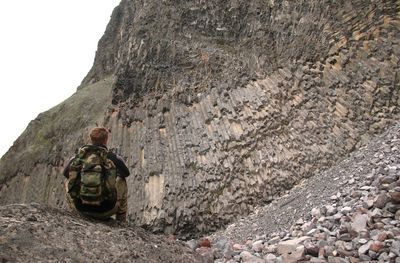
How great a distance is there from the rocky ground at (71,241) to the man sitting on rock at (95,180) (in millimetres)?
171

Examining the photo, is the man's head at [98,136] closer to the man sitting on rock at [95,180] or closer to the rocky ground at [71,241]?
the man sitting on rock at [95,180]

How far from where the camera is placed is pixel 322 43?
50.6ft

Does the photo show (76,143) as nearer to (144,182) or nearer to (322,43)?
(144,182)

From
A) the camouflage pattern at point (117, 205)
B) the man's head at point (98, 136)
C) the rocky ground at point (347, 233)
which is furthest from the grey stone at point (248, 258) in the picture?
the man's head at point (98, 136)

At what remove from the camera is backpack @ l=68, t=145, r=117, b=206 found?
546cm

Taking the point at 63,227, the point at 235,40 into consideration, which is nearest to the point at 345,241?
the point at 63,227

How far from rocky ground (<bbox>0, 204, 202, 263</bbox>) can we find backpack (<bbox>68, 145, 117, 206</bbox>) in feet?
0.91

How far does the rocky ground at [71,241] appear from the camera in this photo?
4.40 metres

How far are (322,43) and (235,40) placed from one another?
457cm

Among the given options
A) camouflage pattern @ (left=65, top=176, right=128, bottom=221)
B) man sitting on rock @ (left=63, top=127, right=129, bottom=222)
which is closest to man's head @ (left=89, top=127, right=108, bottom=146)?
man sitting on rock @ (left=63, top=127, right=129, bottom=222)

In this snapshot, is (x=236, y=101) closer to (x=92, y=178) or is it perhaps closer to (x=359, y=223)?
(x=359, y=223)

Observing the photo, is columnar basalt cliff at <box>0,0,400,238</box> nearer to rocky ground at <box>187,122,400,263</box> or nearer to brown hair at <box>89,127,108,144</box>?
rocky ground at <box>187,122,400,263</box>

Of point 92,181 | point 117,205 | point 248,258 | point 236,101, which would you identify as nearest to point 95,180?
point 92,181

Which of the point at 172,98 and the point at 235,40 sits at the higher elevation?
the point at 235,40
